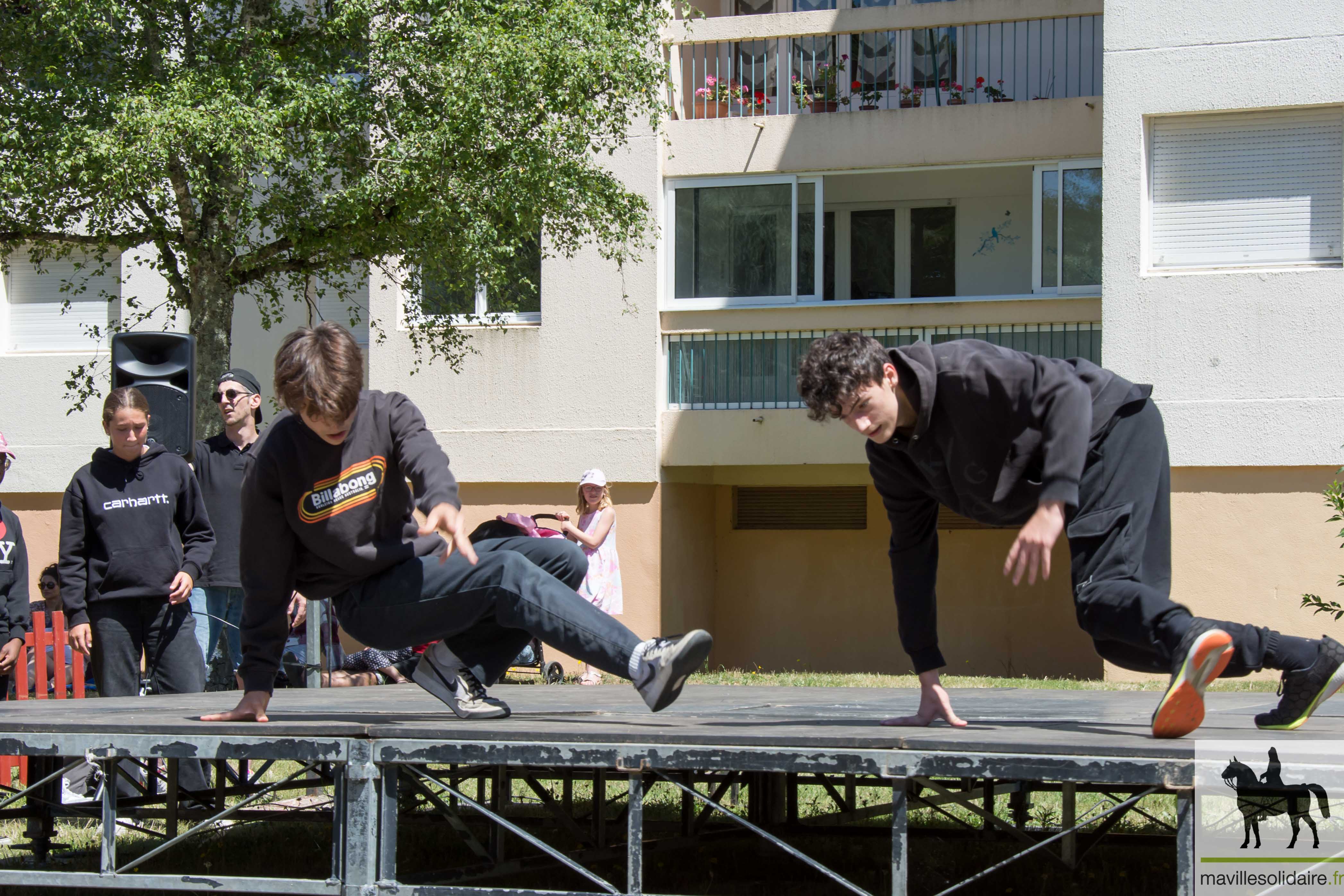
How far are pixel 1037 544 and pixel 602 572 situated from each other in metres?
8.85

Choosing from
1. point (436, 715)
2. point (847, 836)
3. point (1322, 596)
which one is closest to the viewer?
point (436, 715)

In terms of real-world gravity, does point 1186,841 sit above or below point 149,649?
above

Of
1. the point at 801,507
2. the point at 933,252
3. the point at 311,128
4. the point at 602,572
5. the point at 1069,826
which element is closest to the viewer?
the point at 1069,826

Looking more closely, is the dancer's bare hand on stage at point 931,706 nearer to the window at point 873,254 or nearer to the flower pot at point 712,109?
the flower pot at point 712,109

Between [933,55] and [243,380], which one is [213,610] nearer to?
[243,380]

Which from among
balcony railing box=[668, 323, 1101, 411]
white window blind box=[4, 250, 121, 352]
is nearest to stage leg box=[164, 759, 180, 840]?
balcony railing box=[668, 323, 1101, 411]

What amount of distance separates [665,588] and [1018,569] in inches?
475

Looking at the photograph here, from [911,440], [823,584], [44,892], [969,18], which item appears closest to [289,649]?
[44,892]

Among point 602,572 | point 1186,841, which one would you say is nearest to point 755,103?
point 602,572

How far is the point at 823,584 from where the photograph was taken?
669 inches

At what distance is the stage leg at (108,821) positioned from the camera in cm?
426

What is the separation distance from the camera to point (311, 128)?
38.3 feet

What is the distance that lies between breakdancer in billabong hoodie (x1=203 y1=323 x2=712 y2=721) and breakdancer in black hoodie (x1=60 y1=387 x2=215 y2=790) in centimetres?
252

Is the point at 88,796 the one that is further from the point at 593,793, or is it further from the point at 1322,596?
the point at 1322,596
